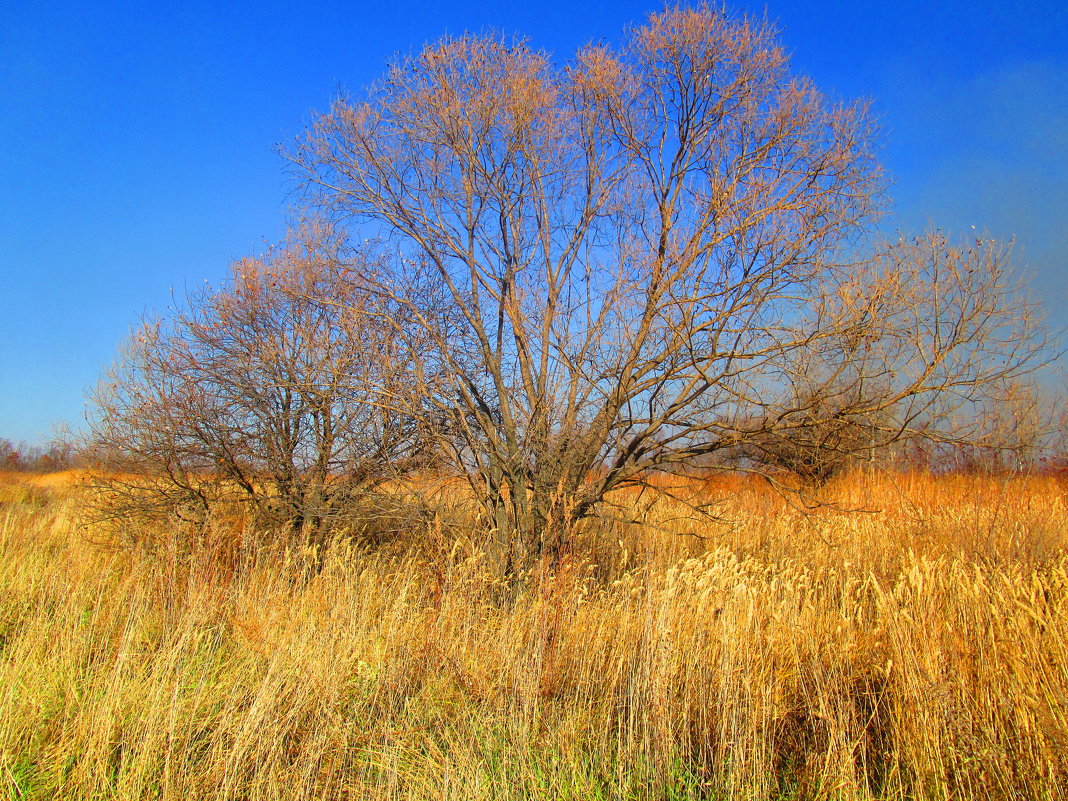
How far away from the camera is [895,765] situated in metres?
3.19

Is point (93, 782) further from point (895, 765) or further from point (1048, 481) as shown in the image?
point (1048, 481)

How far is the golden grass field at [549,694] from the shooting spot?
329 centimetres

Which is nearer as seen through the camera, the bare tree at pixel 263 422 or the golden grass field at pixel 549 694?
the golden grass field at pixel 549 694

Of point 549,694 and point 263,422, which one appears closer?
point 549,694

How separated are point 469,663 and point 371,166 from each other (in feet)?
19.5

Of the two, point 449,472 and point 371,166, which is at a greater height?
point 371,166

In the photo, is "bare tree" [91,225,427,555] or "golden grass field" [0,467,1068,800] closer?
"golden grass field" [0,467,1068,800]

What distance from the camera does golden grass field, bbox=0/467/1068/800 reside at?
3285mm

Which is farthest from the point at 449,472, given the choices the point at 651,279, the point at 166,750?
the point at 166,750

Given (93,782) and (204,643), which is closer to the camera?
(93,782)

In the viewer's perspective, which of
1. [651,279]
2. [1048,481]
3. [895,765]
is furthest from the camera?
[1048,481]

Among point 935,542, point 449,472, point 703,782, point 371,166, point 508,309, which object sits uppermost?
point 371,166

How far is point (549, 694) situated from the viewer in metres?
4.35

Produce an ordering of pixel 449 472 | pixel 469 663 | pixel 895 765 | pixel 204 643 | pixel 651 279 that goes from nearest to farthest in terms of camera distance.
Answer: pixel 895 765 → pixel 469 663 → pixel 204 643 → pixel 651 279 → pixel 449 472
